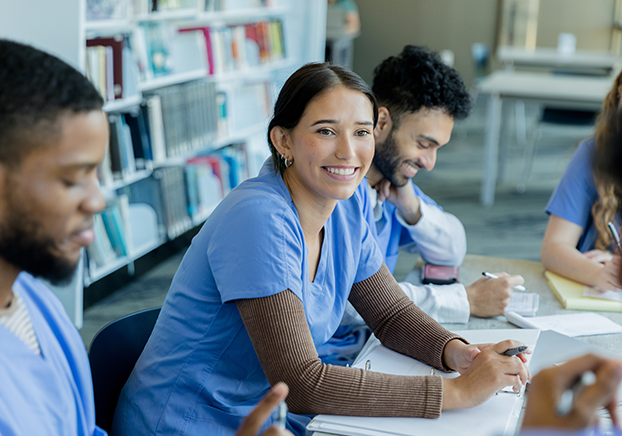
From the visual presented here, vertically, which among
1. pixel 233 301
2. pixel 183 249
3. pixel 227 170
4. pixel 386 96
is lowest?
pixel 183 249

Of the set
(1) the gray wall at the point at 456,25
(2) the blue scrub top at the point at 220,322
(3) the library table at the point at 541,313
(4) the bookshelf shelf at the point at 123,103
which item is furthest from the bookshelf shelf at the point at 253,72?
(1) the gray wall at the point at 456,25

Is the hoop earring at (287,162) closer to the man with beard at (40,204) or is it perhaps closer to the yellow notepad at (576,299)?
the man with beard at (40,204)

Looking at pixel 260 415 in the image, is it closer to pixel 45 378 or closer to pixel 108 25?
pixel 45 378

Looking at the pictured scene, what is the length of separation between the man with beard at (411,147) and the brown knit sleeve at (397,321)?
174mm

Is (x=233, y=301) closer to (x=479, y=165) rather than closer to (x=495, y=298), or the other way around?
(x=495, y=298)

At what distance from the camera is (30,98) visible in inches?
27.1

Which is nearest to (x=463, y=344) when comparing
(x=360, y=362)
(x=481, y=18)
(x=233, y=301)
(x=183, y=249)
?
(x=360, y=362)

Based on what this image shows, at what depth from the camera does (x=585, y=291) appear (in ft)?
5.07

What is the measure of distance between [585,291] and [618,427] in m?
1.05

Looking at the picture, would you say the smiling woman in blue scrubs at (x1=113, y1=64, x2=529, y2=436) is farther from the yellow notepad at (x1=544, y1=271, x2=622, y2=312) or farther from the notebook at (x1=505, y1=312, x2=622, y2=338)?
the yellow notepad at (x1=544, y1=271, x2=622, y2=312)

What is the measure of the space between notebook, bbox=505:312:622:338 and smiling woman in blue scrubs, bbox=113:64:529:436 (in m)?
0.24

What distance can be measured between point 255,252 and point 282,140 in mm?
316

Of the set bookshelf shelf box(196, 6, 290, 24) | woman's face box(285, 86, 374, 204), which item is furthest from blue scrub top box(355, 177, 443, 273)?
bookshelf shelf box(196, 6, 290, 24)

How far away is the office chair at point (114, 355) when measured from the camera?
1167mm
